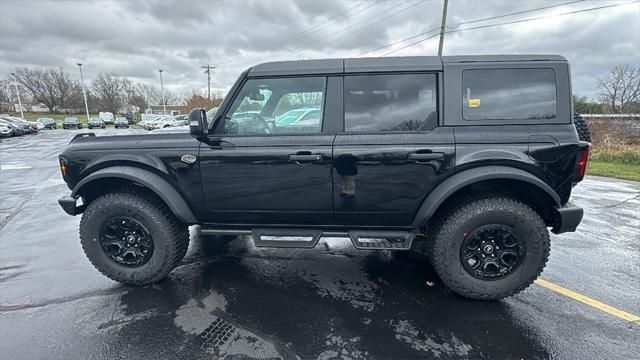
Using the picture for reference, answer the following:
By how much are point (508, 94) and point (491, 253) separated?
53.5 inches

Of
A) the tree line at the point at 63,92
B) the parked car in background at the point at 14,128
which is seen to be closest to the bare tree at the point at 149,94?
the tree line at the point at 63,92

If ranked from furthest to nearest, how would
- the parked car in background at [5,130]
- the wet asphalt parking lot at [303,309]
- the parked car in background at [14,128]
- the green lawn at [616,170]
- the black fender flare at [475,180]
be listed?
1. the parked car in background at [14,128]
2. the parked car in background at [5,130]
3. the green lawn at [616,170]
4. the black fender flare at [475,180]
5. the wet asphalt parking lot at [303,309]

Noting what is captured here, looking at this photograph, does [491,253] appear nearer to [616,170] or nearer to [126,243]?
[126,243]

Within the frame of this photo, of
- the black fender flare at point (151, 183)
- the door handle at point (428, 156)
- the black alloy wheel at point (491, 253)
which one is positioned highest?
the door handle at point (428, 156)

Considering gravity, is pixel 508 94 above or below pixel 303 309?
above

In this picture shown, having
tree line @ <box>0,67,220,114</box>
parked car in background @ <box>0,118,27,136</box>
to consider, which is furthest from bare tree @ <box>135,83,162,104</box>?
parked car in background @ <box>0,118,27,136</box>

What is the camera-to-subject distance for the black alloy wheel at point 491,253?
2758 millimetres

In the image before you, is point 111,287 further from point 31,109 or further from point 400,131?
point 31,109

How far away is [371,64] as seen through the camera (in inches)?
111

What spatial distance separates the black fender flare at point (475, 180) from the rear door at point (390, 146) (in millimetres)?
74

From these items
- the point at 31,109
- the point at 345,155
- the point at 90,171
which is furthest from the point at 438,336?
the point at 31,109

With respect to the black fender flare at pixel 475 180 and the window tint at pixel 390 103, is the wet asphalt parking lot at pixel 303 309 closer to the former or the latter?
the black fender flare at pixel 475 180

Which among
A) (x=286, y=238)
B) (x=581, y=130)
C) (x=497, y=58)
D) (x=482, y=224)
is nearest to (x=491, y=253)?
(x=482, y=224)

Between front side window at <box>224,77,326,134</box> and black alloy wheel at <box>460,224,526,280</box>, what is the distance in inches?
70.6
